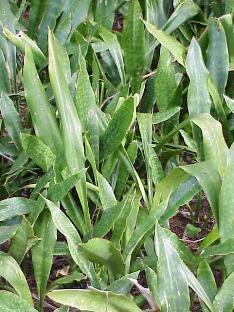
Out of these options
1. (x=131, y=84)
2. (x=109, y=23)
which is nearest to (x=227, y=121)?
(x=131, y=84)

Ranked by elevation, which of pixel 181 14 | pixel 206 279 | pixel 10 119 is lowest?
pixel 206 279

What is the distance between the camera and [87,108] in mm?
1320

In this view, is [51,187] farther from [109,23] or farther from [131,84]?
[109,23]

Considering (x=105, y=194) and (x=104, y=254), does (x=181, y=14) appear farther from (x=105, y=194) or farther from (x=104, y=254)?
(x=104, y=254)

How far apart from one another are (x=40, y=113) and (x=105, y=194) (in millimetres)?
197

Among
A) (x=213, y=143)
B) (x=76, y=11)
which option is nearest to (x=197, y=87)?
(x=213, y=143)

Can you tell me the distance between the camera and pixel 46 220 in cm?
117

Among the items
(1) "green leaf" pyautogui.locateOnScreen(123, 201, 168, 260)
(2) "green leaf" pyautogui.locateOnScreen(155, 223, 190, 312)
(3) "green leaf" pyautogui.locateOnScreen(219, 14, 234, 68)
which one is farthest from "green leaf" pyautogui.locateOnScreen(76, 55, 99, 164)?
(3) "green leaf" pyautogui.locateOnScreen(219, 14, 234, 68)

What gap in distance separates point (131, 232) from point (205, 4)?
921mm

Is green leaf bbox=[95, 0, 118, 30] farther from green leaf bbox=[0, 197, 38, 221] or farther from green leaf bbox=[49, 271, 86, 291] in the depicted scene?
green leaf bbox=[49, 271, 86, 291]

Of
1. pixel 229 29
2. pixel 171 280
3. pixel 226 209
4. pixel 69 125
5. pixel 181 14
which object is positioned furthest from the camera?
pixel 181 14

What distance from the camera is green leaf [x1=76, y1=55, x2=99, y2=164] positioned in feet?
4.23

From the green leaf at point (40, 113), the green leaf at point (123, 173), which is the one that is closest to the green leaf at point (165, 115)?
the green leaf at point (123, 173)

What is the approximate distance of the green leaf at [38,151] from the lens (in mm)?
1193
